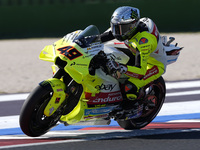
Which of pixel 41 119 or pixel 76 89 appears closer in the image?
pixel 41 119

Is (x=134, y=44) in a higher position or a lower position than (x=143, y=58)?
higher

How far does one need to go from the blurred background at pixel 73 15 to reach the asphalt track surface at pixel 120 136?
10002 mm

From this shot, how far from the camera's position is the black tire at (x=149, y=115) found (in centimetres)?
632

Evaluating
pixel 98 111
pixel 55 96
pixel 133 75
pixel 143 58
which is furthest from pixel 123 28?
pixel 55 96

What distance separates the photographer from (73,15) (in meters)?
17.6

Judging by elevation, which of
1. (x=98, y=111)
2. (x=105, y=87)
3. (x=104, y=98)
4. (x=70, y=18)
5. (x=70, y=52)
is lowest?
(x=70, y=18)

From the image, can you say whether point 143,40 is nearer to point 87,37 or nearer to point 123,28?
point 123,28

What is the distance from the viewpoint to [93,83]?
564cm

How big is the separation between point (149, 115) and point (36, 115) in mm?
1766

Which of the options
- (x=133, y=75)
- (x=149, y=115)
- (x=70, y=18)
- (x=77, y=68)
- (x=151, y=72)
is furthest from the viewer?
(x=70, y=18)

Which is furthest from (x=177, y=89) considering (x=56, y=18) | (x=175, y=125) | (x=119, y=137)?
(x=56, y=18)

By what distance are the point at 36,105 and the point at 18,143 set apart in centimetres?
54

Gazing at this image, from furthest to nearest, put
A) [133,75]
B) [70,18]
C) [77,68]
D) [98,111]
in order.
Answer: [70,18]
[133,75]
[98,111]
[77,68]

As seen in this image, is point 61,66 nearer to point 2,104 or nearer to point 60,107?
point 60,107
